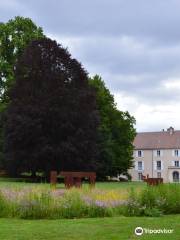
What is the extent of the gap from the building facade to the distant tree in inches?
2306

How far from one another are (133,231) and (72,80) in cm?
4118

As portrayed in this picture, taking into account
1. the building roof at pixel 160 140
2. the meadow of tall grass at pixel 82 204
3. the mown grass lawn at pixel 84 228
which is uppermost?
the building roof at pixel 160 140

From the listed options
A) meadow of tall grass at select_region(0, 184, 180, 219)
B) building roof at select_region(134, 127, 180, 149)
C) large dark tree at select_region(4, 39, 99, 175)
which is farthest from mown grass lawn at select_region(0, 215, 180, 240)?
building roof at select_region(134, 127, 180, 149)

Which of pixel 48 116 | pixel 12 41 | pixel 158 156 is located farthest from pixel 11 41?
pixel 158 156

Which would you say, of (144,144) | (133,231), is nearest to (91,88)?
(133,231)

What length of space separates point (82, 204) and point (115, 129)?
50813 mm

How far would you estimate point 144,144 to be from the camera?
128m

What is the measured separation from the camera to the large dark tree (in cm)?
4694

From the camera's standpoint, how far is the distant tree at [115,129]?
2425 inches

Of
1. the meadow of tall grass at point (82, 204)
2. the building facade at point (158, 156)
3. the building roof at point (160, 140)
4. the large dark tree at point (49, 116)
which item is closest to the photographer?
the meadow of tall grass at point (82, 204)

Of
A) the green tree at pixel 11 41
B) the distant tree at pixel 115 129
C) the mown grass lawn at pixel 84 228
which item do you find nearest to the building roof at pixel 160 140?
the distant tree at pixel 115 129

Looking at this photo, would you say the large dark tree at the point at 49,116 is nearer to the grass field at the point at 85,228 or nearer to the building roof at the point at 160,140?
the grass field at the point at 85,228

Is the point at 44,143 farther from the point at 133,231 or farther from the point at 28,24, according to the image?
the point at 133,231

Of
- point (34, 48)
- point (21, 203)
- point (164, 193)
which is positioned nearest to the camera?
point (21, 203)
